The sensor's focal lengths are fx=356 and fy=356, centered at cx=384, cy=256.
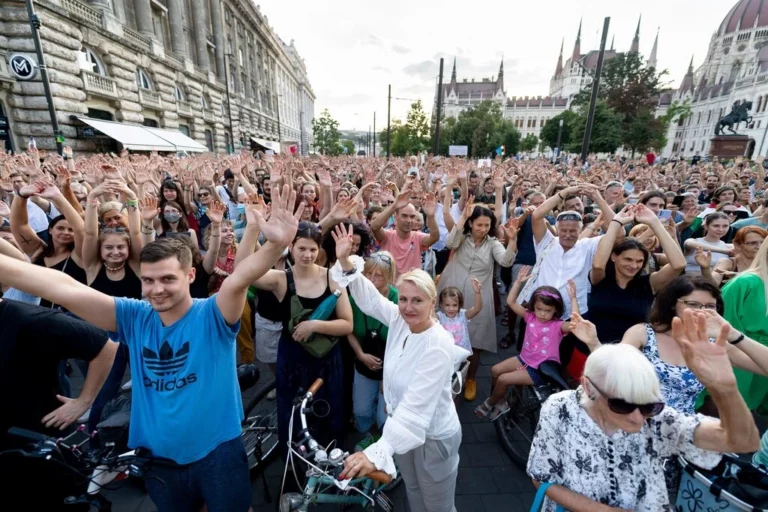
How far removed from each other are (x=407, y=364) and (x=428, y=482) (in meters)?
0.79

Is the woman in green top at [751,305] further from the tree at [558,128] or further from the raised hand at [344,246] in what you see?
the tree at [558,128]

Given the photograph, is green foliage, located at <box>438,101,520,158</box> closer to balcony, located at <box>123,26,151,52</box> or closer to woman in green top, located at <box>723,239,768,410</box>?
balcony, located at <box>123,26,151,52</box>

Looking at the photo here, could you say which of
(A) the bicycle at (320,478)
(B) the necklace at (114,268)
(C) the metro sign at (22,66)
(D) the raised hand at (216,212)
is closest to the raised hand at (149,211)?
(B) the necklace at (114,268)

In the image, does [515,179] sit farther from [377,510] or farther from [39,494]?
[39,494]

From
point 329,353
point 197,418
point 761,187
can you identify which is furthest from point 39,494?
point 761,187

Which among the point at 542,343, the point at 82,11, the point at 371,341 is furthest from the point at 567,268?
the point at 82,11

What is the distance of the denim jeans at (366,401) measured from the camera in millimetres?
3230

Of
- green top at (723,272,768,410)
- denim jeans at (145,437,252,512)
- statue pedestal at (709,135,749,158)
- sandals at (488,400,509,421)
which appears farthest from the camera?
statue pedestal at (709,135,749,158)

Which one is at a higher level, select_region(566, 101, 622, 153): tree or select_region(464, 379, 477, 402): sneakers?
select_region(566, 101, 622, 153): tree

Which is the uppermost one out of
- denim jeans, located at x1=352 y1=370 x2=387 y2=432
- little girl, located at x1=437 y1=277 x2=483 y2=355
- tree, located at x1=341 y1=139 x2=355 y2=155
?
tree, located at x1=341 y1=139 x2=355 y2=155

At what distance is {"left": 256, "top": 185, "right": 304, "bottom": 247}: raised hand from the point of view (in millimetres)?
1787

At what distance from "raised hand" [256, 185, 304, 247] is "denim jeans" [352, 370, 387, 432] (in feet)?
6.11

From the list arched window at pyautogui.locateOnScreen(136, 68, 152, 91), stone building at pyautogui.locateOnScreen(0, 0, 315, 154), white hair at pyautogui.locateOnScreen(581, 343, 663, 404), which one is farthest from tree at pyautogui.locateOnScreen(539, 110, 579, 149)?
white hair at pyautogui.locateOnScreen(581, 343, 663, 404)

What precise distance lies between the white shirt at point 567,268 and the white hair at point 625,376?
7.04 feet
